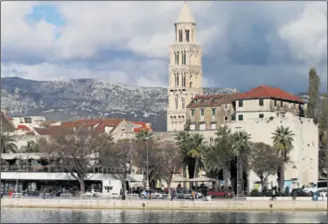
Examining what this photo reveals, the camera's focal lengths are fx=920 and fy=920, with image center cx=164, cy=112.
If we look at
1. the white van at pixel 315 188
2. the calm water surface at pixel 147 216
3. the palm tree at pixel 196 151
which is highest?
the palm tree at pixel 196 151

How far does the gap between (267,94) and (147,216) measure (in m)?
60.6

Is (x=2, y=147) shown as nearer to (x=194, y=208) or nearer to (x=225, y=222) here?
(x=194, y=208)

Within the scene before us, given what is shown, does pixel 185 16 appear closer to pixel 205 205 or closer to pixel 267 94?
pixel 267 94

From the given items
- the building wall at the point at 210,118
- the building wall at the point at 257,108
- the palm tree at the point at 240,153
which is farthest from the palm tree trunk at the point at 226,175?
the building wall at the point at 210,118

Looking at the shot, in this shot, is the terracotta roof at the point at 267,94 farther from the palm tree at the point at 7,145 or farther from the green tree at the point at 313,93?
the palm tree at the point at 7,145

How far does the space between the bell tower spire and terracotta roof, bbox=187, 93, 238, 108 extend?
18.1m

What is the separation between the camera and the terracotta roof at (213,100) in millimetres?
155625

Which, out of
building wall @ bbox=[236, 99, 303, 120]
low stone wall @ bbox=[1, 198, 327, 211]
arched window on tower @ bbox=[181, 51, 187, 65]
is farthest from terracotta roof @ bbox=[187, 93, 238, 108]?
low stone wall @ bbox=[1, 198, 327, 211]

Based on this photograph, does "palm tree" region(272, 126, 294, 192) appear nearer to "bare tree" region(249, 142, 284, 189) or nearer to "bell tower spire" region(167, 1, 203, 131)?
"bare tree" region(249, 142, 284, 189)

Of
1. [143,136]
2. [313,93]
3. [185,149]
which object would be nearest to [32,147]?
[143,136]

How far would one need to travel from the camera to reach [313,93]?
142 meters

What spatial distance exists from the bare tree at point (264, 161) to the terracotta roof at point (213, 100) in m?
30.3

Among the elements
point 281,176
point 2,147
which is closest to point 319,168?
point 281,176

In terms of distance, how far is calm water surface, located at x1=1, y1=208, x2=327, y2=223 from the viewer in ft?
272
